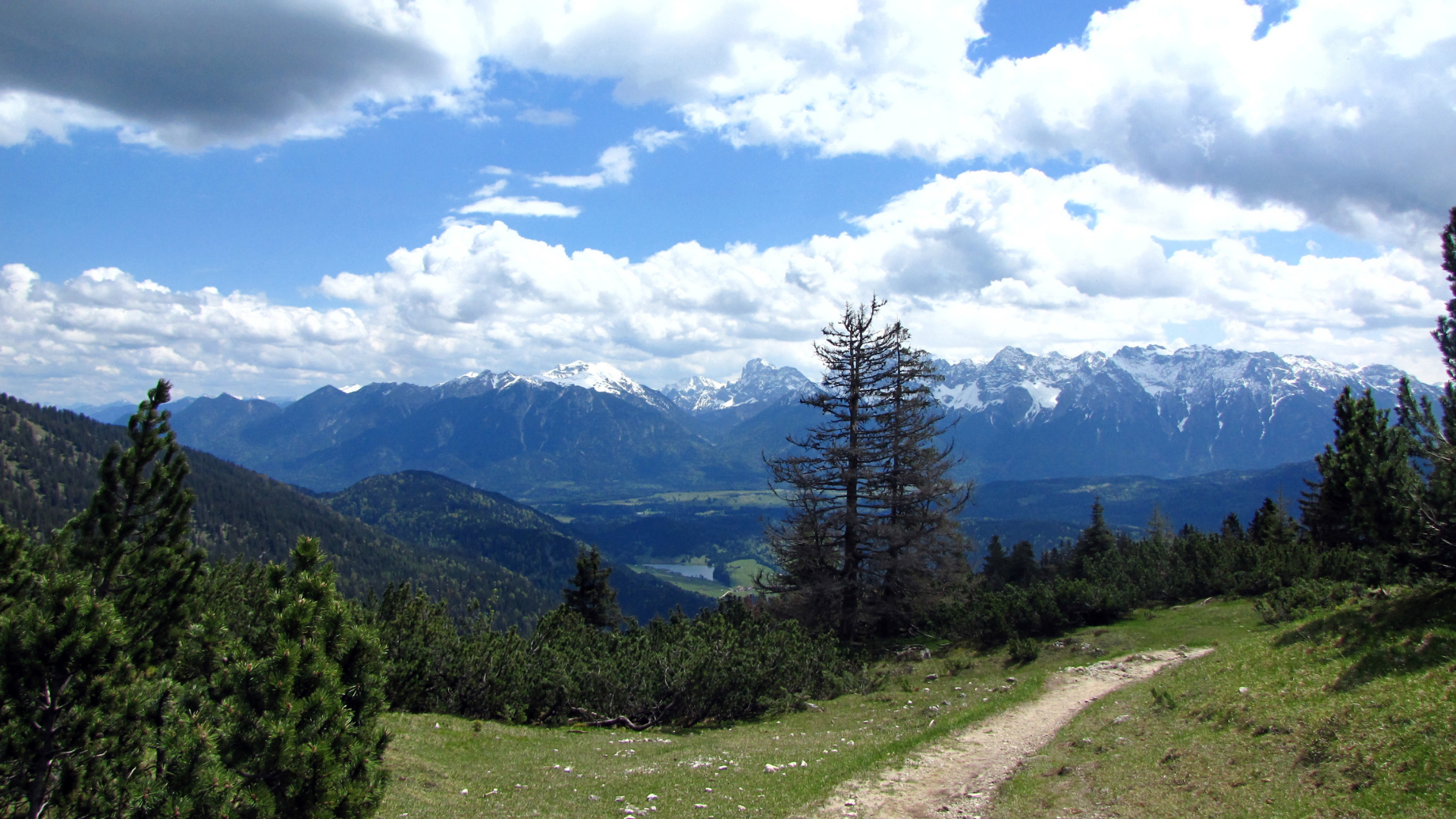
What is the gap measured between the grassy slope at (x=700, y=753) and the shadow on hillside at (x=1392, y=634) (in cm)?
761

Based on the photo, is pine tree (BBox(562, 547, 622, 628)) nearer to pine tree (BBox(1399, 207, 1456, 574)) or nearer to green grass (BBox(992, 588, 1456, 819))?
green grass (BBox(992, 588, 1456, 819))

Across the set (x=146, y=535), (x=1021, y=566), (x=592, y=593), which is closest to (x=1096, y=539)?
(x=1021, y=566)

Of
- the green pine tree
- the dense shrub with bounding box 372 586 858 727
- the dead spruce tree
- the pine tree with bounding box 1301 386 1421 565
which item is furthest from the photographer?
the green pine tree

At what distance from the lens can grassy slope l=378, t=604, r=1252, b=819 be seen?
12906mm

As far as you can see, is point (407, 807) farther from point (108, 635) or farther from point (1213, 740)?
point (1213, 740)

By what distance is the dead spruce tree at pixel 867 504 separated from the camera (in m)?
31.7

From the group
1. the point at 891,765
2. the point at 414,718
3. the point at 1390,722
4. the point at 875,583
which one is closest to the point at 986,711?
the point at 891,765

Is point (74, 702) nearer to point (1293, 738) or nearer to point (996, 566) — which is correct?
point (1293, 738)

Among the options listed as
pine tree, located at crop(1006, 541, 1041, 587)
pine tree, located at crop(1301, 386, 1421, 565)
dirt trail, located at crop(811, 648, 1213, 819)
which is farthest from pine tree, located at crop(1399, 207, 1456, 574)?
pine tree, located at crop(1006, 541, 1041, 587)

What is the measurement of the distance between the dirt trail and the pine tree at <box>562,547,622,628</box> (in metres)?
34.9

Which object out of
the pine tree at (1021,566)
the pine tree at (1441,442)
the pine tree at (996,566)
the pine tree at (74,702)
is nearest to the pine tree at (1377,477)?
the pine tree at (1441,442)

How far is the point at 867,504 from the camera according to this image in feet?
110

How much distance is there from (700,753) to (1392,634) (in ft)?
50.0

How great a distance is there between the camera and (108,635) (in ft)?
29.7
